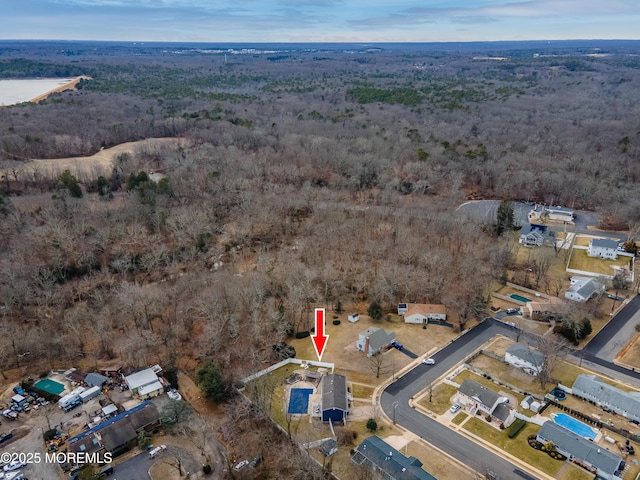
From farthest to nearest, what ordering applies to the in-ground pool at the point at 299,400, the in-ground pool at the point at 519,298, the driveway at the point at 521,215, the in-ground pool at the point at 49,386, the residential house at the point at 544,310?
the driveway at the point at 521,215 < the in-ground pool at the point at 519,298 < the residential house at the point at 544,310 < the in-ground pool at the point at 49,386 < the in-ground pool at the point at 299,400

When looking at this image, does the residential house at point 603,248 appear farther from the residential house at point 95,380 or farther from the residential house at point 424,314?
the residential house at point 95,380

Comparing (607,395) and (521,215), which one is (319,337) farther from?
(521,215)

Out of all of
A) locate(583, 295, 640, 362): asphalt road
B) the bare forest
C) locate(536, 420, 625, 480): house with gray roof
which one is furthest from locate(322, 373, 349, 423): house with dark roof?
locate(583, 295, 640, 362): asphalt road

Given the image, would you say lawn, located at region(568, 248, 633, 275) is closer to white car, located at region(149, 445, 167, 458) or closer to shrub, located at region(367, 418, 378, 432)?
shrub, located at region(367, 418, 378, 432)

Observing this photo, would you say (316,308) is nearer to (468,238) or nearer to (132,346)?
(132,346)

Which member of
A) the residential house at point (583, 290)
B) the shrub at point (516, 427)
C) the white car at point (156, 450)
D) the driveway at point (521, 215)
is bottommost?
the white car at point (156, 450)

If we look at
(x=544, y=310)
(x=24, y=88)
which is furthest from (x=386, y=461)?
(x=24, y=88)

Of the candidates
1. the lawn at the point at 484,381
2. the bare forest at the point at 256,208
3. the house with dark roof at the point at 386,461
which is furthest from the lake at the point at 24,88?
the lawn at the point at 484,381
